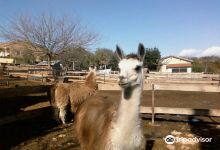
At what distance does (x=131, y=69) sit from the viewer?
336 centimetres

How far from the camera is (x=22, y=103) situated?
Answer: 31.6ft

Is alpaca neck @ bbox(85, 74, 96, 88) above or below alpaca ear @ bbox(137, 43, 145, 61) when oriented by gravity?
below

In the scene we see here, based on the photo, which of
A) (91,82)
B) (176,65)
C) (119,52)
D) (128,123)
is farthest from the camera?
(176,65)

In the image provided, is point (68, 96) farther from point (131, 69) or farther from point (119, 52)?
point (131, 69)

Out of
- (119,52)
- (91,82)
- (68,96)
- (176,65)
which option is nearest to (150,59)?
(91,82)

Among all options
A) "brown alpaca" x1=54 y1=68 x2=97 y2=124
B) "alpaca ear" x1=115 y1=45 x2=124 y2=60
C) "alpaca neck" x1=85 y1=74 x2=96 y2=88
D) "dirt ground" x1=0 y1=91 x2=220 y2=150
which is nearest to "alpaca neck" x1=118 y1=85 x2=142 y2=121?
"alpaca ear" x1=115 y1=45 x2=124 y2=60

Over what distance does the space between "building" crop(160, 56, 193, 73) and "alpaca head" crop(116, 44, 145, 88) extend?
52.7m

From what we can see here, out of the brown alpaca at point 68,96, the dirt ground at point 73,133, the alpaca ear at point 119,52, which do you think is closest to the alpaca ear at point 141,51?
the alpaca ear at point 119,52

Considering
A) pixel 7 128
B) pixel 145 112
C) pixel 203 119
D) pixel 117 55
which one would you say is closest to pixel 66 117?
pixel 7 128

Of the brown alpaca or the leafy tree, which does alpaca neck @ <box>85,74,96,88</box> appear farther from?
the leafy tree

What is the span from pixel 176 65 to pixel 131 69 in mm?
58519

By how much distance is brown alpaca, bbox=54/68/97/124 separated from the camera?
26.6ft

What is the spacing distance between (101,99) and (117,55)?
5.47 feet

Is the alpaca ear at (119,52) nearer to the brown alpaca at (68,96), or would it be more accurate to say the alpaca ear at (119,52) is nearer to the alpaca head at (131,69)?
the alpaca head at (131,69)
